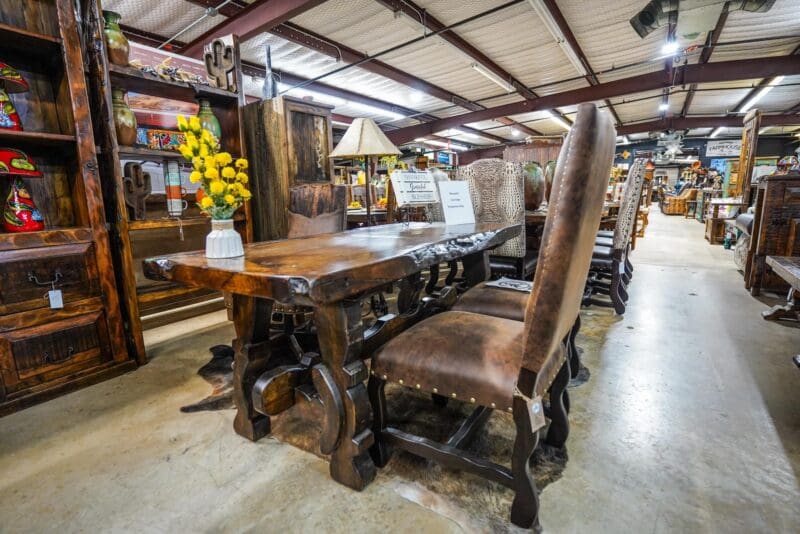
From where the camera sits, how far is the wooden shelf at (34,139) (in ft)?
5.55

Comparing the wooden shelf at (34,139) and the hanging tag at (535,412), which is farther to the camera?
the wooden shelf at (34,139)

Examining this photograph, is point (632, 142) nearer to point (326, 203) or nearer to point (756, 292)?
point (756, 292)

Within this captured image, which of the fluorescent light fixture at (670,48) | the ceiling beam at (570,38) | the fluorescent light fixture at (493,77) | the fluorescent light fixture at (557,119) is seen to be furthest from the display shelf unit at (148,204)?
the fluorescent light fixture at (557,119)

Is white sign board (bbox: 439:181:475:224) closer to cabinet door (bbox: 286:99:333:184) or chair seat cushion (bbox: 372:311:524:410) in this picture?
chair seat cushion (bbox: 372:311:524:410)

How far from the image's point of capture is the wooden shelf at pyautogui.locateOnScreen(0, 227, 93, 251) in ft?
5.41

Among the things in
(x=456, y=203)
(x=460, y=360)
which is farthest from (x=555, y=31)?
(x=460, y=360)

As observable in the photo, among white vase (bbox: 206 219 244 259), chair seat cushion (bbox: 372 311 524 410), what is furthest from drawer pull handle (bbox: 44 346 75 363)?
chair seat cushion (bbox: 372 311 524 410)

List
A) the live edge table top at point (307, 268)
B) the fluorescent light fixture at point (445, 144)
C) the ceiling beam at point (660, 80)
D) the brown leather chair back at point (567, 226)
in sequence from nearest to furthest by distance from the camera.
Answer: the brown leather chair back at point (567, 226) → the live edge table top at point (307, 268) → the ceiling beam at point (660, 80) → the fluorescent light fixture at point (445, 144)

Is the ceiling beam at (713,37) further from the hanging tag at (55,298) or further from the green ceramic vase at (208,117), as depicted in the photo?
the hanging tag at (55,298)

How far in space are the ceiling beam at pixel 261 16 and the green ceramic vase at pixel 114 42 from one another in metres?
1.96

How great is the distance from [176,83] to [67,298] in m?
1.49

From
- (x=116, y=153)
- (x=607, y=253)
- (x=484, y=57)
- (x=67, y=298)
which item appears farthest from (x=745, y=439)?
(x=484, y=57)

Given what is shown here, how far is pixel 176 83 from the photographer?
2.38m

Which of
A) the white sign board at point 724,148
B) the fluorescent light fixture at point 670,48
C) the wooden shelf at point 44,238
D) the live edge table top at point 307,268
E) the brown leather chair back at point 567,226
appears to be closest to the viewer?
the brown leather chair back at point 567,226
